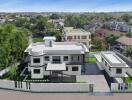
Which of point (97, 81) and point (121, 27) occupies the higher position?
point (121, 27)

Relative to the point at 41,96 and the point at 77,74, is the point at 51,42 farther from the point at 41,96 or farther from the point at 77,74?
the point at 41,96

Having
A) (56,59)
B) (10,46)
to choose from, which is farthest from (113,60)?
(10,46)

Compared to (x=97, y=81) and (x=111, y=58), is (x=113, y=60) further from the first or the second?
(x=97, y=81)

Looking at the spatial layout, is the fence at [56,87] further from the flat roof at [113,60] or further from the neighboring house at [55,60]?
the flat roof at [113,60]

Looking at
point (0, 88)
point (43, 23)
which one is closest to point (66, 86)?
point (0, 88)

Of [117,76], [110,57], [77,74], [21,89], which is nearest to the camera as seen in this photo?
[21,89]

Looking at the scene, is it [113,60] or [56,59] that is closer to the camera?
[113,60]

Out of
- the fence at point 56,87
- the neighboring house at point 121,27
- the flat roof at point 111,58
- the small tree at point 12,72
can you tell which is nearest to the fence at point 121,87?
the fence at point 56,87

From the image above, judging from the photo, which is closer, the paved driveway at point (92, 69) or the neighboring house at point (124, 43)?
the paved driveway at point (92, 69)
